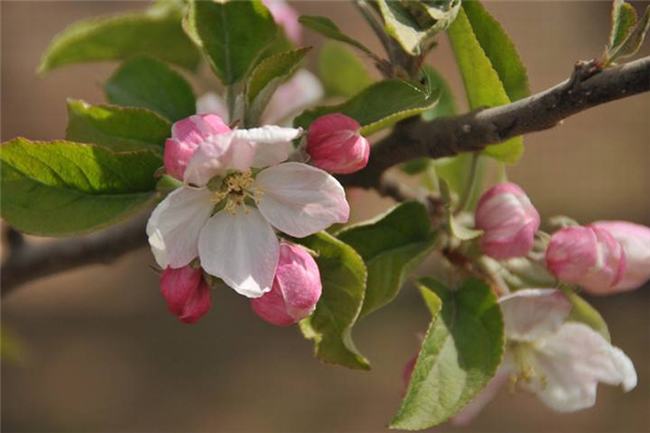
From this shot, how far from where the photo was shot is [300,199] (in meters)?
0.82

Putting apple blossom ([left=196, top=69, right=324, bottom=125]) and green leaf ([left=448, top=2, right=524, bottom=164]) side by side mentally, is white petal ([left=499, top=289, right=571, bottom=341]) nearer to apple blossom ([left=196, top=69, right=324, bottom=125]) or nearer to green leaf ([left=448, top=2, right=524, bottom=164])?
green leaf ([left=448, top=2, right=524, bottom=164])

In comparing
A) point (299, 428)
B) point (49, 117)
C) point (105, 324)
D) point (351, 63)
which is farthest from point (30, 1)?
point (351, 63)

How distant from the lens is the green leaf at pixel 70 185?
855 mm

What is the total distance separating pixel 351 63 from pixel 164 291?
0.72 metres

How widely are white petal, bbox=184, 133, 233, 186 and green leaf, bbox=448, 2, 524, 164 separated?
0.88 feet

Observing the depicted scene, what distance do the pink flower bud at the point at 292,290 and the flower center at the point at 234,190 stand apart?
0.24 feet

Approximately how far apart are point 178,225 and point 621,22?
40 cm

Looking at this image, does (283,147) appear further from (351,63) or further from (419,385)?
(351,63)

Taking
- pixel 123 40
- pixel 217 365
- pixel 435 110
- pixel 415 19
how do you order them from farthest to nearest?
pixel 217 365 → pixel 123 40 → pixel 435 110 → pixel 415 19

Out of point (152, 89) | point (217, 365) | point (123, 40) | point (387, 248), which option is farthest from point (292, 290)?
point (217, 365)

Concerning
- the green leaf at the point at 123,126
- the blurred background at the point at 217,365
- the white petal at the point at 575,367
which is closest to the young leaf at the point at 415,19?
the green leaf at the point at 123,126

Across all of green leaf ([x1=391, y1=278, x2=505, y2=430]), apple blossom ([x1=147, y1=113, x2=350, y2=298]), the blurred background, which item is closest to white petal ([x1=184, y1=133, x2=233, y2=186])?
apple blossom ([x1=147, y1=113, x2=350, y2=298])

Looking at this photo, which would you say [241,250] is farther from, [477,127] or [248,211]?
[477,127]

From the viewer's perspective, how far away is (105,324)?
12.9 feet
